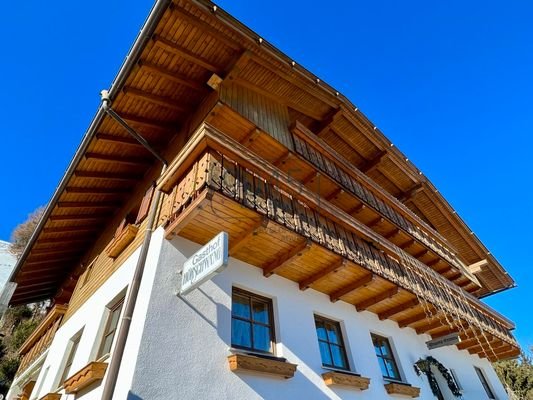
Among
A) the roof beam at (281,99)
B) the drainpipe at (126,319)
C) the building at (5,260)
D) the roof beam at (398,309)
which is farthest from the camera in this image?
the building at (5,260)

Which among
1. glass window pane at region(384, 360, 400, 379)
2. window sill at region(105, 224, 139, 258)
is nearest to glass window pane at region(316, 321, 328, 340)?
glass window pane at region(384, 360, 400, 379)

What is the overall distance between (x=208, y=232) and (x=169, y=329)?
5.45ft

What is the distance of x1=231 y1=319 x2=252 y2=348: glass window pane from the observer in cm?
526

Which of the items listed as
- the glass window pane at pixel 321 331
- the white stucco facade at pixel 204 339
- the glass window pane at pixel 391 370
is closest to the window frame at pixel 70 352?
the white stucco facade at pixel 204 339

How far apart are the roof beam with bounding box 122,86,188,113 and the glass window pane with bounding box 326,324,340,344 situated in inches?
252

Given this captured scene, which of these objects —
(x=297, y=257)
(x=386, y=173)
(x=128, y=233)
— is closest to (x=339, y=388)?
(x=297, y=257)

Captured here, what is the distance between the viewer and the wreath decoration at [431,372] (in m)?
8.35

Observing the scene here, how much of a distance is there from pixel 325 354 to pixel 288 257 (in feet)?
7.62

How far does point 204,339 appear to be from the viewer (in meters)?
4.61

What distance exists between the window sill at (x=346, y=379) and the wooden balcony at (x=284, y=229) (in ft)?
5.68

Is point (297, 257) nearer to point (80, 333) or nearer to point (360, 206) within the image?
point (360, 206)

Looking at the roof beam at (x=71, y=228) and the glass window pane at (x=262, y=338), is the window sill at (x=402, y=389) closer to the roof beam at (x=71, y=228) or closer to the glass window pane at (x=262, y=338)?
the glass window pane at (x=262, y=338)

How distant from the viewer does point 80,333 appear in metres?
7.19

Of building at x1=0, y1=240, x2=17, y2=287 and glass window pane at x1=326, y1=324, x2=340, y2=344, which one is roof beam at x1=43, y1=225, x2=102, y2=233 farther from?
building at x1=0, y1=240, x2=17, y2=287
